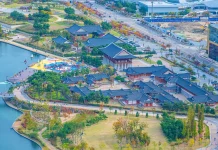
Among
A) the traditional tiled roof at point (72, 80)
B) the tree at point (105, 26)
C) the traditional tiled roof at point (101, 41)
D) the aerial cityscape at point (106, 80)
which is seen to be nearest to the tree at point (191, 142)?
the aerial cityscape at point (106, 80)

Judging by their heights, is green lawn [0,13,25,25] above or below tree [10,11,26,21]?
below

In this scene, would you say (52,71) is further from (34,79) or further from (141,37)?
(141,37)

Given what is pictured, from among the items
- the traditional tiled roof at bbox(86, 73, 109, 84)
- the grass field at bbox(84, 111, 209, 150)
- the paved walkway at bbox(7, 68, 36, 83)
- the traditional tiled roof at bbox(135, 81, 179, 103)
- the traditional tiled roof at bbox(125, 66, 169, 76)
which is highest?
the traditional tiled roof at bbox(125, 66, 169, 76)

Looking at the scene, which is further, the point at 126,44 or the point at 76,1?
the point at 76,1

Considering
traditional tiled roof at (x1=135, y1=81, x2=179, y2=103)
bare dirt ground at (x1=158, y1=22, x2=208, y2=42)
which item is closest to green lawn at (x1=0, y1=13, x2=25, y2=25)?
bare dirt ground at (x1=158, y1=22, x2=208, y2=42)

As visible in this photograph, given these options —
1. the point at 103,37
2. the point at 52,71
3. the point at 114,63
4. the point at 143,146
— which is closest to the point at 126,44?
the point at 103,37

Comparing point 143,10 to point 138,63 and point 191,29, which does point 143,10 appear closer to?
point 191,29

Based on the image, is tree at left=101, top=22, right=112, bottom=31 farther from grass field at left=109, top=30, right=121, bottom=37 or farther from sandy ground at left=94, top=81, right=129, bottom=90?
sandy ground at left=94, top=81, right=129, bottom=90
